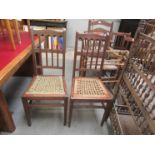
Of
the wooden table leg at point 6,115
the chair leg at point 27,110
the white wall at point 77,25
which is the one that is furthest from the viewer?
the white wall at point 77,25

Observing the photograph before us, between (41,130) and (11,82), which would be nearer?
(41,130)

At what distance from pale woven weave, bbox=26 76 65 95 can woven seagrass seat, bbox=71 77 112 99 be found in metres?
0.16

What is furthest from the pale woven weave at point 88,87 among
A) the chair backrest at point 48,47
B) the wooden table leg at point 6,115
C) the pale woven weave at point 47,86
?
the wooden table leg at point 6,115

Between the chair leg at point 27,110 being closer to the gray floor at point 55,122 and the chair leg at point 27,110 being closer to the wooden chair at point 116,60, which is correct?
the gray floor at point 55,122

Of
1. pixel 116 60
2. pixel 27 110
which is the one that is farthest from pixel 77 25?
pixel 27 110

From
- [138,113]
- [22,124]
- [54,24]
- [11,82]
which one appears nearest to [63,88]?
[22,124]

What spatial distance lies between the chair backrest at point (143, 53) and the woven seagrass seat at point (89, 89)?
17.7 inches

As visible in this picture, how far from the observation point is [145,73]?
0.96 meters

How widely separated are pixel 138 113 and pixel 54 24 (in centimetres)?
283

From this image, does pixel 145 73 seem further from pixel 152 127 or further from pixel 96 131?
pixel 96 131

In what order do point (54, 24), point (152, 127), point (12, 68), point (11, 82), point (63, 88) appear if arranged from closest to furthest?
1. point (152, 127)
2. point (12, 68)
3. point (63, 88)
4. point (11, 82)
5. point (54, 24)

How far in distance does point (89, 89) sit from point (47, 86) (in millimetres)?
470

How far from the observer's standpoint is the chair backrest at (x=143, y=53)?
3.15 ft
